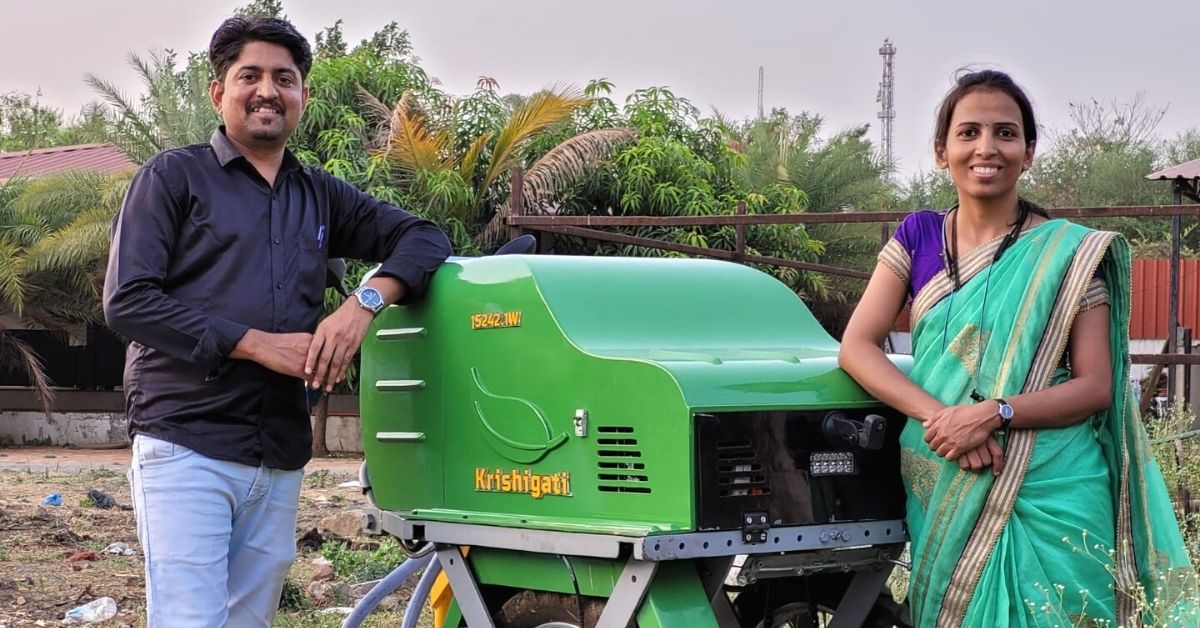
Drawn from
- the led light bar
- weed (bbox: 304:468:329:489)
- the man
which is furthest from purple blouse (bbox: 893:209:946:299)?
weed (bbox: 304:468:329:489)

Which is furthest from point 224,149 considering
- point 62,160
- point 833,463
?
point 62,160

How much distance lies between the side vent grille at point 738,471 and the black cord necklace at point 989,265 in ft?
1.77

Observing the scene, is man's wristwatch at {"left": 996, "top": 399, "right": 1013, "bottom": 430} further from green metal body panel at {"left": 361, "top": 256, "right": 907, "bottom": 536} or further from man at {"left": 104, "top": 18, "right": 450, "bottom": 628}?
man at {"left": 104, "top": 18, "right": 450, "bottom": 628}

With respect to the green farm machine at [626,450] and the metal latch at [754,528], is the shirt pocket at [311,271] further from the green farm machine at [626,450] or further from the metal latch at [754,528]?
the metal latch at [754,528]

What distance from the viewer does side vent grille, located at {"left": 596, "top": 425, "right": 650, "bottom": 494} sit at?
3041 millimetres

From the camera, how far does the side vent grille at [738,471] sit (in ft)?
9.76

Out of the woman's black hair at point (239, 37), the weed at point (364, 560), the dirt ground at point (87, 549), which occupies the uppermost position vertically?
the woman's black hair at point (239, 37)

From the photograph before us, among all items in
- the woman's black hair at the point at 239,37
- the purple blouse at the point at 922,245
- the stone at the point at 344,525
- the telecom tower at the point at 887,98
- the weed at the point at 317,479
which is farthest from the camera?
the telecom tower at the point at 887,98

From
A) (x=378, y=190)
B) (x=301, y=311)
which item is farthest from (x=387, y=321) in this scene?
(x=378, y=190)

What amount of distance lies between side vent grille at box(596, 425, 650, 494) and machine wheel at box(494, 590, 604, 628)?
325 mm

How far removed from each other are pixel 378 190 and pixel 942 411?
1244 cm

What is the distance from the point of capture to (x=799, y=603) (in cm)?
386

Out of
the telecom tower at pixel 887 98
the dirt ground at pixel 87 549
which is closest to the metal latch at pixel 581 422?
the dirt ground at pixel 87 549

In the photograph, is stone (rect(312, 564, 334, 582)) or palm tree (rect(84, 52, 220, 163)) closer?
stone (rect(312, 564, 334, 582))
